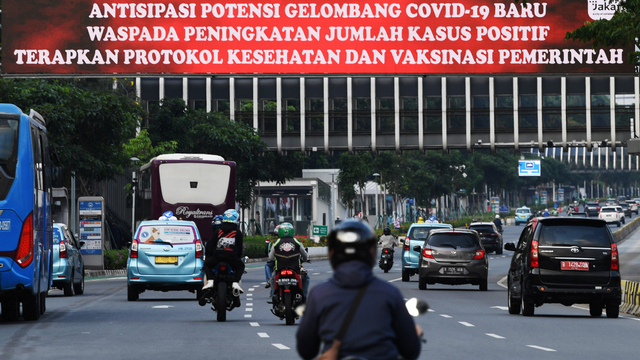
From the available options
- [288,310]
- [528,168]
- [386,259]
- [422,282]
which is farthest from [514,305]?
[528,168]

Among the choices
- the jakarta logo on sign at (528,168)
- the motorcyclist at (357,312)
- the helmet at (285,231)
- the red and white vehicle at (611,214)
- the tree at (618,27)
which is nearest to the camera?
the motorcyclist at (357,312)

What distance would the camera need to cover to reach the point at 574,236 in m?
18.9

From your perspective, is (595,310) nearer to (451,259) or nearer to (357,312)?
(451,259)

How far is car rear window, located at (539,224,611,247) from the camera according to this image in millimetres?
18859

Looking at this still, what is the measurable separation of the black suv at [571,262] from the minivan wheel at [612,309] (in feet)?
1.07

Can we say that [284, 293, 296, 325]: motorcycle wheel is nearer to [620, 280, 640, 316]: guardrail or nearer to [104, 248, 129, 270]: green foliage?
[620, 280, 640, 316]: guardrail

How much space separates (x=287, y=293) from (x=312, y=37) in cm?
1612

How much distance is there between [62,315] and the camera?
19531mm

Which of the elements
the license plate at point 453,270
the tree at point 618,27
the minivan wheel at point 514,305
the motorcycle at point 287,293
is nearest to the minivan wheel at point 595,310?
the minivan wheel at point 514,305

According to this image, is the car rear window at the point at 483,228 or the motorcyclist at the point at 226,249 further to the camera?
the car rear window at the point at 483,228

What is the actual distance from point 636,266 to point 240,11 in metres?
22.7

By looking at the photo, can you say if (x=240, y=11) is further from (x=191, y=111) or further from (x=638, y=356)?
(x=191, y=111)

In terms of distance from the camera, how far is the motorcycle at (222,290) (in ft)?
57.2

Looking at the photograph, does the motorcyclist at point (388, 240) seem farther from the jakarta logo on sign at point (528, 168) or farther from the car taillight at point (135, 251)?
the jakarta logo on sign at point (528, 168)
